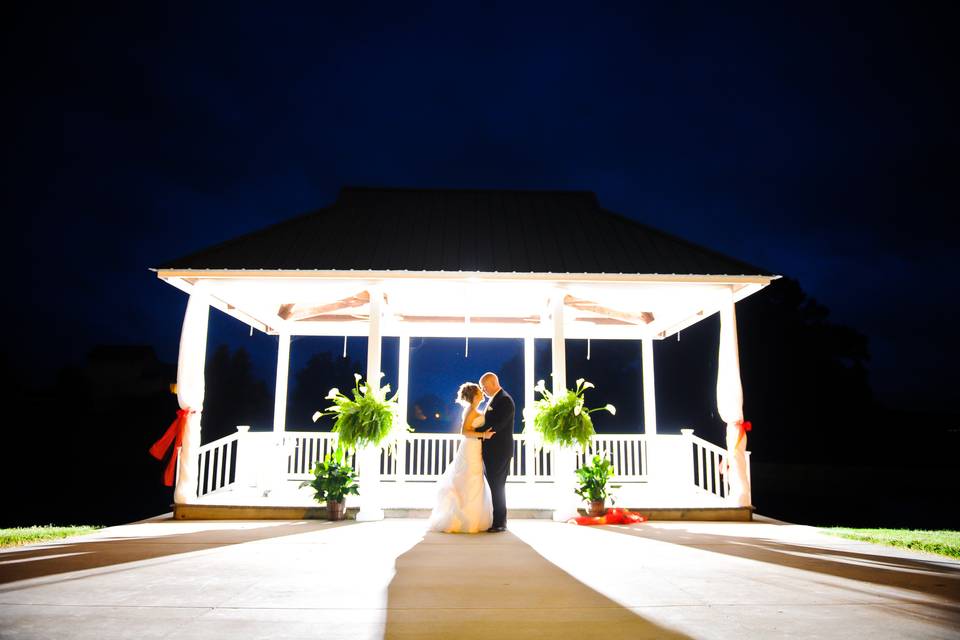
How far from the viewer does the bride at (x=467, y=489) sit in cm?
670

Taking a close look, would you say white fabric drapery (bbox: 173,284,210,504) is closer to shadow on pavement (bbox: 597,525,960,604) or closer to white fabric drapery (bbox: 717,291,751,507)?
shadow on pavement (bbox: 597,525,960,604)

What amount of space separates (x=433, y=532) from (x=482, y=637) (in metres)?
4.08

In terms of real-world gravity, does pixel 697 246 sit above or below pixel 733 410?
above

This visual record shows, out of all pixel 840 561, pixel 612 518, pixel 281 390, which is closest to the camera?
pixel 840 561

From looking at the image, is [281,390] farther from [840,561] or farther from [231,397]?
[231,397]

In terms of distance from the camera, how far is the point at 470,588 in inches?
149

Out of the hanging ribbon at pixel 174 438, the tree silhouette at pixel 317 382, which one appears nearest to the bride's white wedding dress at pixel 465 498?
the hanging ribbon at pixel 174 438

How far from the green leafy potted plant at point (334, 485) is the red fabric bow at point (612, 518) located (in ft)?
10.1

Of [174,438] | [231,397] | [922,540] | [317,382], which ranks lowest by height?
[922,540]

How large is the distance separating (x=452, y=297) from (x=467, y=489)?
4.01 metres

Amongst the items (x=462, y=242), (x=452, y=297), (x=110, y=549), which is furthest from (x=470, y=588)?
(x=452, y=297)

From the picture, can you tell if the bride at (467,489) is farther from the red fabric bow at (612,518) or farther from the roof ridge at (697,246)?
the roof ridge at (697,246)

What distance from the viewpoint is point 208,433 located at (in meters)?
30.0

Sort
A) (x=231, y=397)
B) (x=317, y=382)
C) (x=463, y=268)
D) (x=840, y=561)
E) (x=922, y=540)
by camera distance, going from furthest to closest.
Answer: (x=231, y=397), (x=317, y=382), (x=463, y=268), (x=922, y=540), (x=840, y=561)
